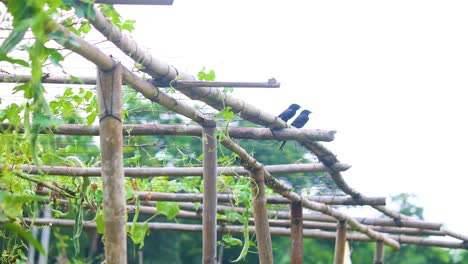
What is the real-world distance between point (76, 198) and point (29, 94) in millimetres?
2274

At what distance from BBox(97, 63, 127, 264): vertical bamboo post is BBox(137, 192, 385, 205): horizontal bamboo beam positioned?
2795 millimetres

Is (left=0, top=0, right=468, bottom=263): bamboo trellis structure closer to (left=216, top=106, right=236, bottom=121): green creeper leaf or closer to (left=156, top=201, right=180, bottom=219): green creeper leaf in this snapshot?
(left=216, top=106, right=236, bottom=121): green creeper leaf

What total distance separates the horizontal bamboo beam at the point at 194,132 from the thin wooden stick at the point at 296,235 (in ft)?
6.29

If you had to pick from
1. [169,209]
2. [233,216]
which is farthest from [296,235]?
[169,209]

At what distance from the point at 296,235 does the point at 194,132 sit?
229 centimetres

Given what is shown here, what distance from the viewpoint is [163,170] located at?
6.33 meters

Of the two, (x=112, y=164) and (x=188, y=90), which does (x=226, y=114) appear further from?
(x=112, y=164)

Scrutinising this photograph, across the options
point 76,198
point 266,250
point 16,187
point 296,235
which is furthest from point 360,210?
point 16,187

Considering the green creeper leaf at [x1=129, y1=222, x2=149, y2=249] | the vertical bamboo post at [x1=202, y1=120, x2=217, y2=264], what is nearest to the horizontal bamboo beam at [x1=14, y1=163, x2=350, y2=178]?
the green creeper leaf at [x1=129, y1=222, x2=149, y2=249]

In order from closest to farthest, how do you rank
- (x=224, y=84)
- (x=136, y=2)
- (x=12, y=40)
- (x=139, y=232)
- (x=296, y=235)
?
(x=12, y=40) → (x=136, y=2) → (x=224, y=84) → (x=139, y=232) → (x=296, y=235)

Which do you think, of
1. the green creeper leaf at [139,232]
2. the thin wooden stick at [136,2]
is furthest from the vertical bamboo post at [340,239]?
the thin wooden stick at [136,2]

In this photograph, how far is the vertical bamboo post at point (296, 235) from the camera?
7566 millimetres

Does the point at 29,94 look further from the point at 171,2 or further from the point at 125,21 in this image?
the point at 125,21

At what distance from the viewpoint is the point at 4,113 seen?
4.79 metres
